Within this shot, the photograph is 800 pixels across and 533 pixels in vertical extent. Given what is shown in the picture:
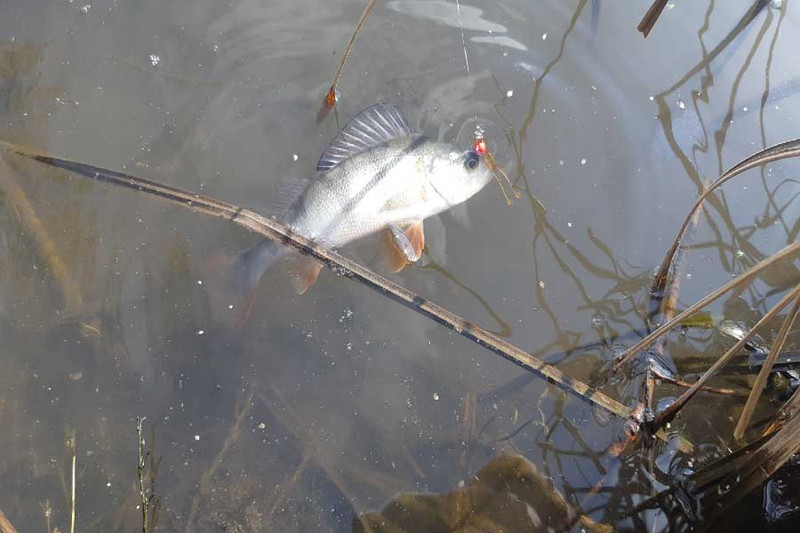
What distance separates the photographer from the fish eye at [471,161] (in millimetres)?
3043

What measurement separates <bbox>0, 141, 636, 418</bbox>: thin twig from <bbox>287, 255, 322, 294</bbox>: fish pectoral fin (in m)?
0.06

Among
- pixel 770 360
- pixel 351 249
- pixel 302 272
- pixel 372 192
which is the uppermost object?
pixel 372 192

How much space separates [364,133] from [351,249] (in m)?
0.59

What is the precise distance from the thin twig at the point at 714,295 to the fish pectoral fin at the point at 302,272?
1.46m

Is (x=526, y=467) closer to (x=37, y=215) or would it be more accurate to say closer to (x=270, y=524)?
(x=270, y=524)

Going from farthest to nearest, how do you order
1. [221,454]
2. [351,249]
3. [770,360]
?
[351,249]
[221,454]
[770,360]

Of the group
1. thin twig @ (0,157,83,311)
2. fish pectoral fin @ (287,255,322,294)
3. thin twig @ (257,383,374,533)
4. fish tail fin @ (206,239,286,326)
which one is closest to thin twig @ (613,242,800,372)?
thin twig @ (257,383,374,533)

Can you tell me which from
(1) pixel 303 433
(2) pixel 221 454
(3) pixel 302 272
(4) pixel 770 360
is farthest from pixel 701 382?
(2) pixel 221 454

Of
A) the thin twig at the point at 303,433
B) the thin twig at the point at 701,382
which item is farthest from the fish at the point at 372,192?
the thin twig at the point at 701,382

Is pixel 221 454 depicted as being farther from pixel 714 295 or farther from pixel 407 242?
pixel 714 295

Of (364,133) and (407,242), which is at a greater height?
(364,133)

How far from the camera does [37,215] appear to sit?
304cm

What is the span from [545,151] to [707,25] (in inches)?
53.1

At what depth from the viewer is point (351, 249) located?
316 cm
